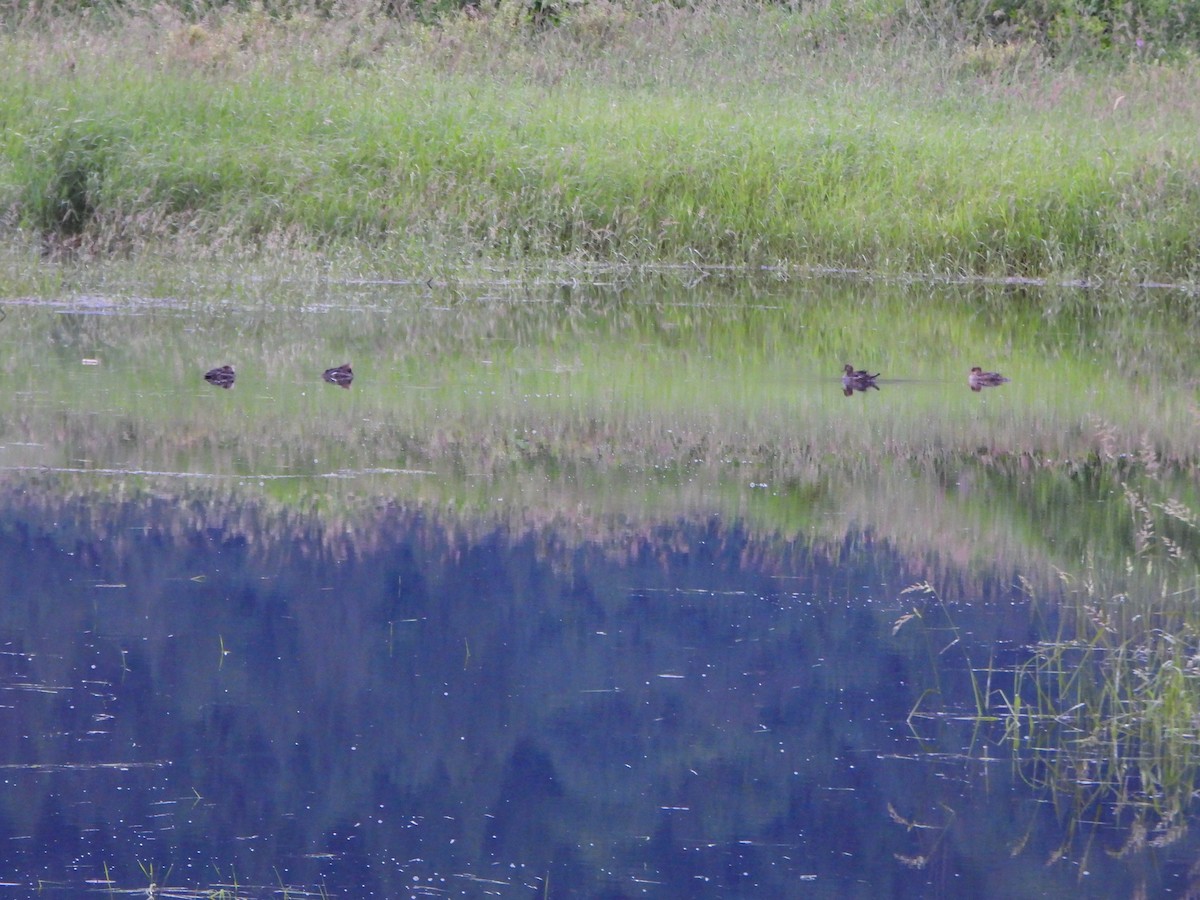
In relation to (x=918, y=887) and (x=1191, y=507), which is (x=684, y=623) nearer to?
(x=918, y=887)

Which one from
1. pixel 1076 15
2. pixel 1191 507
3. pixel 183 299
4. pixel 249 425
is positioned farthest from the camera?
pixel 1076 15

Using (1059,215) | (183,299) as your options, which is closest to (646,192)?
(1059,215)

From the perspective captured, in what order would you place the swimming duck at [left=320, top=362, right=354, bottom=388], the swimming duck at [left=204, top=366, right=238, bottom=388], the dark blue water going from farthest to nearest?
the swimming duck at [left=320, top=362, right=354, bottom=388] < the swimming duck at [left=204, top=366, right=238, bottom=388] < the dark blue water

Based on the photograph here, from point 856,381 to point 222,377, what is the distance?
2840 millimetres

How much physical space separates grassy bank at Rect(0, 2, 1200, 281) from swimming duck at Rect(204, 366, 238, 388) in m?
3.82

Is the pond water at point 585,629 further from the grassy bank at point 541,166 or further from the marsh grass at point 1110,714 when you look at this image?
the grassy bank at point 541,166

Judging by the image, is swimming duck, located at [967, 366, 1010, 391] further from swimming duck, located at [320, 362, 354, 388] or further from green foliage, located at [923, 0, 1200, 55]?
green foliage, located at [923, 0, 1200, 55]

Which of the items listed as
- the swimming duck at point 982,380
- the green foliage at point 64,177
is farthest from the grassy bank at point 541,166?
the swimming duck at point 982,380

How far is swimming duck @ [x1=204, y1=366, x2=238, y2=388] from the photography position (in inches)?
289

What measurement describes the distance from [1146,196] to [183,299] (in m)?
6.47

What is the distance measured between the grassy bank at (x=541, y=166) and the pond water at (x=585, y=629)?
11.0 feet

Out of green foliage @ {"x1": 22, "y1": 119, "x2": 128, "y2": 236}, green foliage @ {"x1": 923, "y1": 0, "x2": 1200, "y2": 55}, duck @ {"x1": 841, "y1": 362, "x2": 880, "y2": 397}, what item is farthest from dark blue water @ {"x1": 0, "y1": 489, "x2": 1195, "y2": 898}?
green foliage @ {"x1": 923, "y1": 0, "x2": 1200, "y2": 55}

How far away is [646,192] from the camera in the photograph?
1204 cm

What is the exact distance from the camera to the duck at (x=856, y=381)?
25.6 ft
